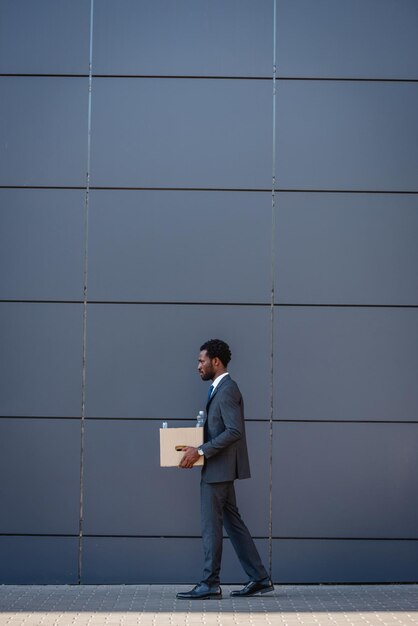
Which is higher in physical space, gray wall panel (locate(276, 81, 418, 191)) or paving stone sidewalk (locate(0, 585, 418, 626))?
gray wall panel (locate(276, 81, 418, 191))

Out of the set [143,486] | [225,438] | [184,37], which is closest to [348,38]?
[184,37]

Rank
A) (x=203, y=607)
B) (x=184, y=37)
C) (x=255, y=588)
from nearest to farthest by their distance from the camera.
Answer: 1. (x=203, y=607)
2. (x=255, y=588)
3. (x=184, y=37)

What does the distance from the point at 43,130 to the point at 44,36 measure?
90 centimetres

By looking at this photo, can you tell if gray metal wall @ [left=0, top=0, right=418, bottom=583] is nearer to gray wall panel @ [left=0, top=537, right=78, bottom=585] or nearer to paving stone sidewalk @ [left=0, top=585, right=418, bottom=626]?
gray wall panel @ [left=0, top=537, right=78, bottom=585]

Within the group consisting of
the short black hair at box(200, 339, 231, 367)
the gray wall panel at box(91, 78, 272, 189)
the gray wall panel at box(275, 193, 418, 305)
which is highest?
the gray wall panel at box(91, 78, 272, 189)

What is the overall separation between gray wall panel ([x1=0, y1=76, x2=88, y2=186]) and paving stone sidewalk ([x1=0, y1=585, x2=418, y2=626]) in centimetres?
372

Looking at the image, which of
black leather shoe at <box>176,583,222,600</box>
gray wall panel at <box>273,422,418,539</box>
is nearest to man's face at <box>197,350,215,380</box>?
gray wall panel at <box>273,422,418,539</box>

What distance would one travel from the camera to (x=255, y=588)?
9500 mm

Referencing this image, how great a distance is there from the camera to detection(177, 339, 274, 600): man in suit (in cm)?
929

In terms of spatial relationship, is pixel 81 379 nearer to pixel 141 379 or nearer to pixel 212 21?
pixel 141 379

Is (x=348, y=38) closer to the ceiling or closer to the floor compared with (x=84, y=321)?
closer to the ceiling

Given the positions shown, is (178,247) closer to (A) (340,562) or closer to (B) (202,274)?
(B) (202,274)

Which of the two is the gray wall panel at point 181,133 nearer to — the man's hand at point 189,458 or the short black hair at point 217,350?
the short black hair at point 217,350

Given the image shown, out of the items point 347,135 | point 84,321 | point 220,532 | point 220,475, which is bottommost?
point 220,532
